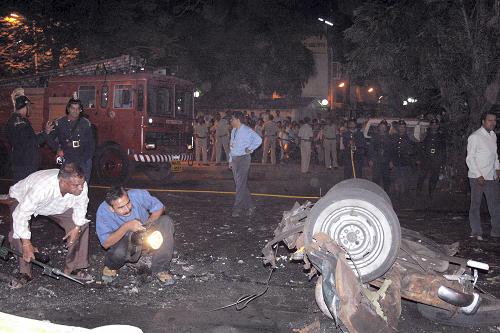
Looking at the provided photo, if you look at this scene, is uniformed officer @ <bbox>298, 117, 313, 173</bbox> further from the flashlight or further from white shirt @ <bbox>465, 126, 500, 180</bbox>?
the flashlight

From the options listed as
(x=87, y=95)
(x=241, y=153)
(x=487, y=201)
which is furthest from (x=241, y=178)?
(x=87, y=95)

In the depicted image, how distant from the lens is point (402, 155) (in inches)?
468

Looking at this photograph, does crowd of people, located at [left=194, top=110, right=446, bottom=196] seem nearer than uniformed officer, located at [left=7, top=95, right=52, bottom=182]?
No

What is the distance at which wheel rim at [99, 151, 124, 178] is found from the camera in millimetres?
13250

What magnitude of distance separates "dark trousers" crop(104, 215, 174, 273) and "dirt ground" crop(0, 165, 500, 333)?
23 centimetres

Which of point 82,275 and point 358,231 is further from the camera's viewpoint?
point 82,275

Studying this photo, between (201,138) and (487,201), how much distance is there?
13.3 metres

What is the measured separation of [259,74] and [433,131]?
18429 millimetres

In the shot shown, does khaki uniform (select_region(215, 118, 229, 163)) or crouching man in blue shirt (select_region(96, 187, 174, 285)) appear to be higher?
khaki uniform (select_region(215, 118, 229, 163))

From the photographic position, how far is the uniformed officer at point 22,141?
737 cm

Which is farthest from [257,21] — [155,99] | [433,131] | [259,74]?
[433,131]

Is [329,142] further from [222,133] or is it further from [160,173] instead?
[160,173]

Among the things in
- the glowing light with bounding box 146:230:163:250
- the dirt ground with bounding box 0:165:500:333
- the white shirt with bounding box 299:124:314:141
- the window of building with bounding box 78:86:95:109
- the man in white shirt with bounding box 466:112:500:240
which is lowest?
the dirt ground with bounding box 0:165:500:333

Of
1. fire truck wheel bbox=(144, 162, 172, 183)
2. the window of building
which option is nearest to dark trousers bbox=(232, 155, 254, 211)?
fire truck wheel bbox=(144, 162, 172, 183)
